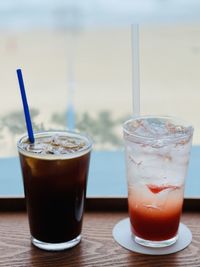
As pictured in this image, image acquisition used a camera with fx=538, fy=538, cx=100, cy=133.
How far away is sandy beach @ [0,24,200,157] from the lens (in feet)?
3.97

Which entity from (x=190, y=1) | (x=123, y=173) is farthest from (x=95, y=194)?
(x=190, y=1)

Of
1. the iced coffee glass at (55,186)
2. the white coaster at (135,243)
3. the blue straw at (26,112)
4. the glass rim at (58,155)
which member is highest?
the blue straw at (26,112)

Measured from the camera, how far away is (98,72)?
4.21 ft

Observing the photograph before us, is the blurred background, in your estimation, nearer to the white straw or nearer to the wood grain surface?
the white straw

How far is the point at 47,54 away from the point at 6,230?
1.37 feet

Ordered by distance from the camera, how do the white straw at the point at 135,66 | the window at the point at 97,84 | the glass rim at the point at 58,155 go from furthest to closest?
1. the window at the point at 97,84
2. the white straw at the point at 135,66
3. the glass rim at the point at 58,155

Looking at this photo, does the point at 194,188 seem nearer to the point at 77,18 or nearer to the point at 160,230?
the point at 160,230

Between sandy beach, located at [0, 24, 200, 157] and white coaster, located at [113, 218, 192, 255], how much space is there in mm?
271

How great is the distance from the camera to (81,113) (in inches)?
50.4

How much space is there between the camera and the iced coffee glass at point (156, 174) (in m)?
0.96

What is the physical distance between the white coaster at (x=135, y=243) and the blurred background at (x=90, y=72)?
257 millimetres

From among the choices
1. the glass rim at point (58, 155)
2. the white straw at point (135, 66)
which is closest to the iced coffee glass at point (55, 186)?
the glass rim at point (58, 155)

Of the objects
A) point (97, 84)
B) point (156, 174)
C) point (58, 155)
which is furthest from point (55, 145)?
point (97, 84)

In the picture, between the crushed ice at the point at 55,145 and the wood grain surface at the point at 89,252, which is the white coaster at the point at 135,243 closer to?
the wood grain surface at the point at 89,252
